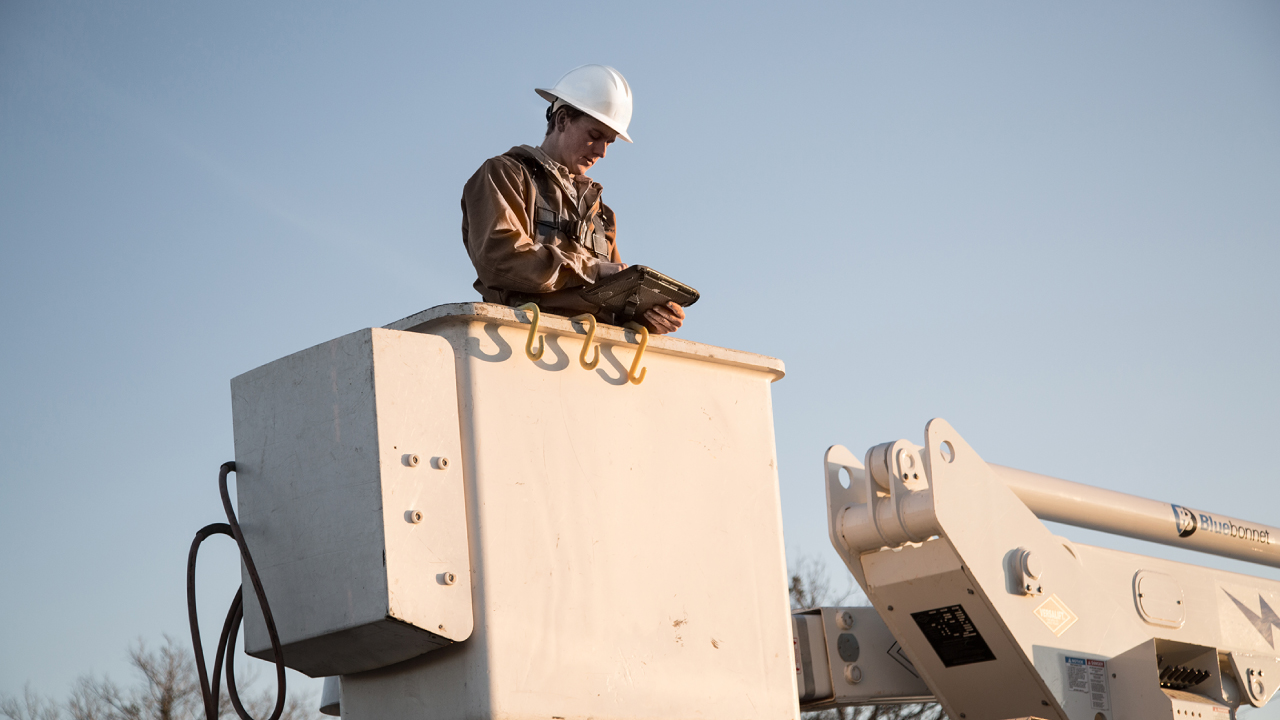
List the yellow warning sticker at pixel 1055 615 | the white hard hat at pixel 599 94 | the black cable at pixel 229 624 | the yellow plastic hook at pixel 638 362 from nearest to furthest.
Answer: the black cable at pixel 229 624, the yellow plastic hook at pixel 638 362, the white hard hat at pixel 599 94, the yellow warning sticker at pixel 1055 615

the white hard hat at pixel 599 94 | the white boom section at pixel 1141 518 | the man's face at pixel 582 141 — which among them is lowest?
the white boom section at pixel 1141 518

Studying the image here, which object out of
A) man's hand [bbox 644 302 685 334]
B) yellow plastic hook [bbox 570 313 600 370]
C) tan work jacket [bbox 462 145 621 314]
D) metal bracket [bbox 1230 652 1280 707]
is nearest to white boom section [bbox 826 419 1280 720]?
metal bracket [bbox 1230 652 1280 707]

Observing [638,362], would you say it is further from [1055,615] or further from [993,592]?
[1055,615]

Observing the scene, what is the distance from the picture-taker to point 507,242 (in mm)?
3566

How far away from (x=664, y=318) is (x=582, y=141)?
672mm

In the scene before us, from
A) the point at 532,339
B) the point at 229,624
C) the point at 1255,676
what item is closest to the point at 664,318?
the point at 532,339

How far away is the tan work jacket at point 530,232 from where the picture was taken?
11.7ft

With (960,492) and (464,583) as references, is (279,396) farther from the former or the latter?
(960,492)

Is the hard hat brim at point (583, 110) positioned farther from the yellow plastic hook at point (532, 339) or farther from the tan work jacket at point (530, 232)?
the yellow plastic hook at point (532, 339)

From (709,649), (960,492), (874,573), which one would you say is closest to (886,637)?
(874,573)

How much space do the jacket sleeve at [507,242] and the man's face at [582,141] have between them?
1.08 feet

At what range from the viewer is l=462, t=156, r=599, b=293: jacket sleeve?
11.7 ft

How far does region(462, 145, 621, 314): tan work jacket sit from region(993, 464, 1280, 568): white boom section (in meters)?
2.58

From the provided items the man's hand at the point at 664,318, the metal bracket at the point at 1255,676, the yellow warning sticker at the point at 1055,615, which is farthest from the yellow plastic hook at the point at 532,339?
the metal bracket at the point at 1255,676
